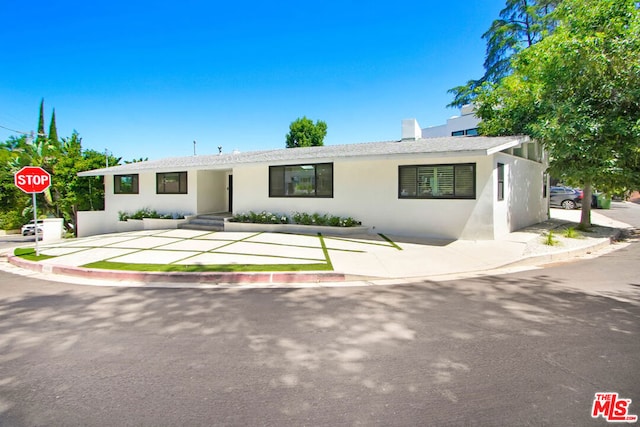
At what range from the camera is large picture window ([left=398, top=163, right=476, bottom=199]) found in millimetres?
10539

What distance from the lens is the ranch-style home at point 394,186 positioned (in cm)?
1045

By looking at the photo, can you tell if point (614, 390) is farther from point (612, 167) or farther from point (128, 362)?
point (612, 167)

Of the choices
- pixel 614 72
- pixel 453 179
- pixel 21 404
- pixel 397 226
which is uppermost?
pixel 614 72

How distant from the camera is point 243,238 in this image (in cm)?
1148

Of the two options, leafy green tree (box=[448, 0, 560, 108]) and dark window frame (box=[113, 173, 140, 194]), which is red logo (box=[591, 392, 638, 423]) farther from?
leafy green tree (box=[448, 0, 560, 108])

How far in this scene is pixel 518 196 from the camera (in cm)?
1236

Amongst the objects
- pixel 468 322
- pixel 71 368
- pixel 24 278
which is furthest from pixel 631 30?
pixel 24 278

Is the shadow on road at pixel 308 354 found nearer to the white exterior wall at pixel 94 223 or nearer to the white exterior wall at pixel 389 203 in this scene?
the white exterior wall at pixel 389 203

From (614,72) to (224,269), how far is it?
44.5ft

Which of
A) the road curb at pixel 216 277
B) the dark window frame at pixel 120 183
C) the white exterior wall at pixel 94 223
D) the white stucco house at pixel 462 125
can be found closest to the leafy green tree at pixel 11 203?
the white exterior wall at pixel 94 223

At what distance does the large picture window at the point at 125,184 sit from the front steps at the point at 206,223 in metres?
4.61

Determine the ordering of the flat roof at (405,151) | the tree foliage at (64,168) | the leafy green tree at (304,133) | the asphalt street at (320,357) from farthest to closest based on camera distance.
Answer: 1. the leafy green tree at (304,133)
2. the tree foliage at (64,168)
3. the flat roof at (405,151)
4. the asphalt street at (320,357)

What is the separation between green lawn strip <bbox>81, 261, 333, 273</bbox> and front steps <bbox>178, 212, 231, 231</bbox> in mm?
6681

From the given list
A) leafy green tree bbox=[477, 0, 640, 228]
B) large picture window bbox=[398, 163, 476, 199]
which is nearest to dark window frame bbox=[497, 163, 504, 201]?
large picture window bbox=[398, 163, 476, 199]
